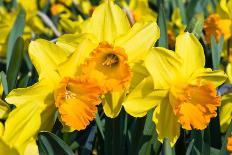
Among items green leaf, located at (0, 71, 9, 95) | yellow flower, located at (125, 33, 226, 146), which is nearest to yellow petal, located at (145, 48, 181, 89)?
yellow flower, located at (125, 33, 226, 146)

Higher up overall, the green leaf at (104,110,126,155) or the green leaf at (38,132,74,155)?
the green leaf at (38,132,74,155)

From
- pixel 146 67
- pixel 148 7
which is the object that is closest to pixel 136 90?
pixel 146 67

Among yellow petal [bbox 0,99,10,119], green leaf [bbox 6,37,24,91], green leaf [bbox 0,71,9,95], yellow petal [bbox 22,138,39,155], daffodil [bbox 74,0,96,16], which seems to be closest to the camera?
yellow petal [bbox 22,138,39,155]

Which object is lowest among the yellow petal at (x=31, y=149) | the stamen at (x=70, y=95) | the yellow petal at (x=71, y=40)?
the yellow petal at (x=31, y=149)

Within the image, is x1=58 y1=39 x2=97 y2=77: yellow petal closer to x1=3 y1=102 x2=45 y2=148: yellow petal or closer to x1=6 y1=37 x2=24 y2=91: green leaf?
x1=3 y1=102 x2=45 y2=148: yellow petal

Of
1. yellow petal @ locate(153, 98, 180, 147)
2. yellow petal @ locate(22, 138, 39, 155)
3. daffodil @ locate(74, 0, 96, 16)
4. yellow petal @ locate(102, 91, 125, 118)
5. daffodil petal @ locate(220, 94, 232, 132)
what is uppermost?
yellow petal @ locate(102, 91, 125, 118)

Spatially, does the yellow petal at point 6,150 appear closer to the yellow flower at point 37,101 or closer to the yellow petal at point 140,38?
the yellow flower at point 37,101

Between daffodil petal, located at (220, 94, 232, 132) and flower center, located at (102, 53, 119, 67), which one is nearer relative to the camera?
flower center, located at (102, 53, 119, 67)

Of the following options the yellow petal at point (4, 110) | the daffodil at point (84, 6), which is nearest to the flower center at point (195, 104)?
the yellow petal at point (4, 110)
